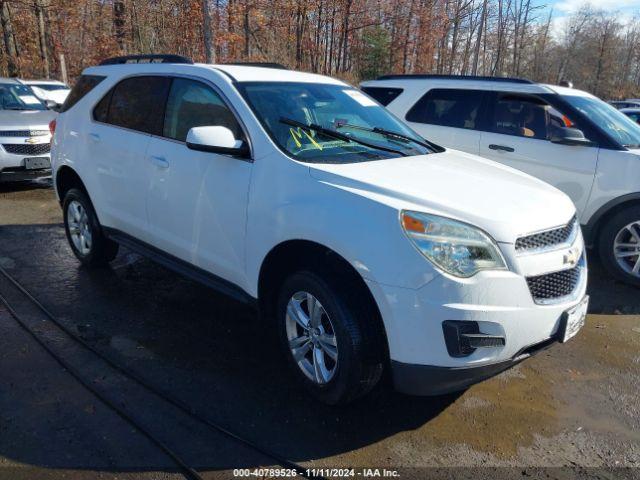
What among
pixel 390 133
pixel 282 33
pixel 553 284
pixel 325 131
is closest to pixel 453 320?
pixel 553 284

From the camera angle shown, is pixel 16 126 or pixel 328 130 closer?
pixel 328 130

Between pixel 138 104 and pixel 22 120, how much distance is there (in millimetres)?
5653

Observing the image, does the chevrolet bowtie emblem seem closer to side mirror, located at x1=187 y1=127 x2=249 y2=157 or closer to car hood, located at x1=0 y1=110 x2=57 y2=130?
side mirror, located at x1=187 y1=127 x2=249 y2=157

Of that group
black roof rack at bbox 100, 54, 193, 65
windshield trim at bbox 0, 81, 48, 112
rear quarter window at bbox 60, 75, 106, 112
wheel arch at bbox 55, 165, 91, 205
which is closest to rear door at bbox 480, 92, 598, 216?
black roof rack at bbox 100, 54, 193, 65

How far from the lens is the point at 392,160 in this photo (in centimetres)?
349

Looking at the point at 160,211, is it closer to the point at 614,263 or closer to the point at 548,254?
the point at 548,254

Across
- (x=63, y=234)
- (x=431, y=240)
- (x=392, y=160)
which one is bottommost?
(x=63, y=234)

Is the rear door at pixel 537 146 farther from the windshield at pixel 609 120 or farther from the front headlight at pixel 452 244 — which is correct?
the front headlight at pixel 452 244

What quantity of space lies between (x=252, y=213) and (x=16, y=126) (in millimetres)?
7118

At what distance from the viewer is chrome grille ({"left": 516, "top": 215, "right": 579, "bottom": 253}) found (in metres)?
2.77

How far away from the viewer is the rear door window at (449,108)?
21.1 ft

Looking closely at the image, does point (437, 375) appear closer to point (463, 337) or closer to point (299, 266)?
point (463, 337)

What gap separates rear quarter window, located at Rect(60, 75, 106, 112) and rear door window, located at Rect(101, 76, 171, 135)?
0.30m

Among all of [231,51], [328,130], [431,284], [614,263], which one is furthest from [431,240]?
[231,51]
